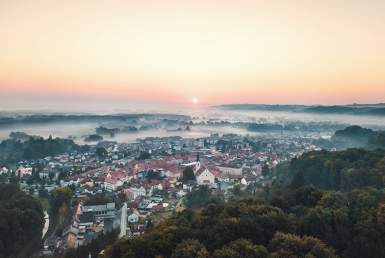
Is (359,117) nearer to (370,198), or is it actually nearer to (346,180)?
(346,180)

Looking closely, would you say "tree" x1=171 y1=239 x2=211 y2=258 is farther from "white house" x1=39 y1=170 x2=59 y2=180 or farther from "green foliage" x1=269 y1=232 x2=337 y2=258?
"white house" x1=39 y1=170 x2=59 y2=180

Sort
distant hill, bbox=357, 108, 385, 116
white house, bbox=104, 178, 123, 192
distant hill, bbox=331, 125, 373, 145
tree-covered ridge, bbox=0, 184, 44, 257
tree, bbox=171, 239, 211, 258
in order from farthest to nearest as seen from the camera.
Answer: distant hill, bbox=357, 108, 385, 116 < distant hill, bbox=331, 125, 373, 145 < white house, bbox=104, 178, 123, 192 < tree-covered ridge, bbox=0, 184, 44, 257 < tree, bbox=171, 239, 211, 258

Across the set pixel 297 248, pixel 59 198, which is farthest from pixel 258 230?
pixel 59 198

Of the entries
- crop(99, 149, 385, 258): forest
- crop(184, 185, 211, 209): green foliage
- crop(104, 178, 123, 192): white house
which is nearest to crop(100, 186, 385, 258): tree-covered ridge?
crop(99, 149, 385, 258): forest

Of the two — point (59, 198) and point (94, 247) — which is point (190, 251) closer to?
point (94, 247)

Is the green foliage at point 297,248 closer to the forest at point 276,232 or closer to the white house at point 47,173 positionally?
the forest at point 276,232

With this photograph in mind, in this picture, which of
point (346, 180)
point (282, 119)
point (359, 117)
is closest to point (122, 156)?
point (346, 180)

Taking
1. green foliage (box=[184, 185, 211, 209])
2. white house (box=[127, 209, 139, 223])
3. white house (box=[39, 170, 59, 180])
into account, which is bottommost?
white house (box=[39, 170, 59, 180])

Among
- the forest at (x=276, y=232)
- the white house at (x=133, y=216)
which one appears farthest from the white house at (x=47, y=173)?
the forest at (x=276, y=232)
